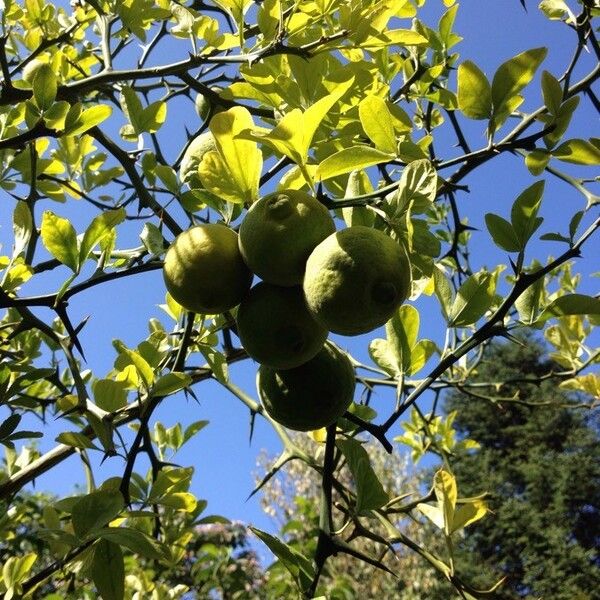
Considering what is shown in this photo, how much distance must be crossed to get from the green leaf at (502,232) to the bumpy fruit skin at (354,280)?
307 millimetres

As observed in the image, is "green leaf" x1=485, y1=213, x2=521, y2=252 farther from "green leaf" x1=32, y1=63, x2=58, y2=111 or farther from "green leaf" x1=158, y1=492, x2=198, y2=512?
"green leaf" x1=32, y1=63, x2=58, y2=111

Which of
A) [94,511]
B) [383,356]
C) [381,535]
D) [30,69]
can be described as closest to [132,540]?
[94,511]

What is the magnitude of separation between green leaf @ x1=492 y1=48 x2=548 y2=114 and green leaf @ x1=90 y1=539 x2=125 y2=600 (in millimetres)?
890

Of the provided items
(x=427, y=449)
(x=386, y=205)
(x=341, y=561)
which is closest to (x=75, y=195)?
(x=386, y=205)

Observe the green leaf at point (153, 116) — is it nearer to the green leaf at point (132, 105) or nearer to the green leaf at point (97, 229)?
the green leaf at point (132, 105)

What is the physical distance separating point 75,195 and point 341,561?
363 inches

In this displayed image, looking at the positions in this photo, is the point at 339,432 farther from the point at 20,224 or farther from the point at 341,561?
the point at 341,561

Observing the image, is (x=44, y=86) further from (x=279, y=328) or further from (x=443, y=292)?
(x=443, y=292)

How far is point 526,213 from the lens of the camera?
0.97m

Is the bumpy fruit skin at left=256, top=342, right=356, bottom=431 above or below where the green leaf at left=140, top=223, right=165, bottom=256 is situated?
below

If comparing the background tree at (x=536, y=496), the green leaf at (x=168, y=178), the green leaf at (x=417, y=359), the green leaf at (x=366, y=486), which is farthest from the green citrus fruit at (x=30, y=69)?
the background tree at (x=536, y=496)

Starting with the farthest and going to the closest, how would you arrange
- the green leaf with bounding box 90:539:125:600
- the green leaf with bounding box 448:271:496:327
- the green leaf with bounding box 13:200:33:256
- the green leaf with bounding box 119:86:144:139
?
the green leaf with bounding box 119:86:144:139 → the green leaf with bounding box 13:200:33:256 → the green leaf with bounding box 448:271:496:327 → the green leaf with bounding box 90:539:125:600

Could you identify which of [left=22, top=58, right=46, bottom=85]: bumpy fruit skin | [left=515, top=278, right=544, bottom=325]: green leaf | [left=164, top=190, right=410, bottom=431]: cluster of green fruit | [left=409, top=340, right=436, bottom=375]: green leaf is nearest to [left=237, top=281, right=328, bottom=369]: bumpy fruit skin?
[left=164, top=190, right=410, bottom=431]: cluster of green fruit

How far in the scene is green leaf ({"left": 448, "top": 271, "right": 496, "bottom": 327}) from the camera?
40.4 inches
